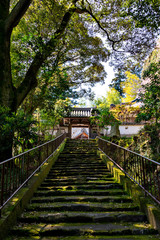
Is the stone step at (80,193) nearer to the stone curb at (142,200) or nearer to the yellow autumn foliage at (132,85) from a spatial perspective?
the stone curb at (142,200)

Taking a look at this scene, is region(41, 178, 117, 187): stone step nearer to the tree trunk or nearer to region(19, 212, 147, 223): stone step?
region(19, 212, 147, 223): stone step

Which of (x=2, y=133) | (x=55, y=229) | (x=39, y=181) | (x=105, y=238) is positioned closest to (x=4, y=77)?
(x=2, y=133)

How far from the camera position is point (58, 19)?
7820 millimetres

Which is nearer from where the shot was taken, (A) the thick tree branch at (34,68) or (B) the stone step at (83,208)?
(B) the stone step at (83,208)

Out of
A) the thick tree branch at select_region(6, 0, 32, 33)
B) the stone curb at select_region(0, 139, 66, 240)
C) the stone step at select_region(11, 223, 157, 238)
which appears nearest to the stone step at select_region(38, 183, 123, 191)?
the stone curb at select_region(0, 139, 66, 240)

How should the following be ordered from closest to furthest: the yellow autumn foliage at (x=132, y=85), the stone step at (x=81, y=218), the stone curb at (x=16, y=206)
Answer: the stone curb at (x=16, y=206), the stone step at (x=81, y=218), the yellow autumn foliage at (x=132, y=85)

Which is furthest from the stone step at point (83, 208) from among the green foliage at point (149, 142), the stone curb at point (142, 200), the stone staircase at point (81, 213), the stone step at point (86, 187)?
the green foliage at point (149, 142)

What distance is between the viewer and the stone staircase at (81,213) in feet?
8.81

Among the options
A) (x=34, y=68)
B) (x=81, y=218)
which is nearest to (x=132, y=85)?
(x=34, y=68)

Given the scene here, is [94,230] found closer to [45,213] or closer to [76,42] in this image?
[45,213]

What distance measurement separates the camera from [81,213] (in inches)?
128

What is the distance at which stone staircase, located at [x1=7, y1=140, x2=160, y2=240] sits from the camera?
2.69 metres

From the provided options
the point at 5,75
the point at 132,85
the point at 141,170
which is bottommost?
the point at 141,170

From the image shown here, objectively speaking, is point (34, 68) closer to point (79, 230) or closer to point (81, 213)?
point (81, 213)
